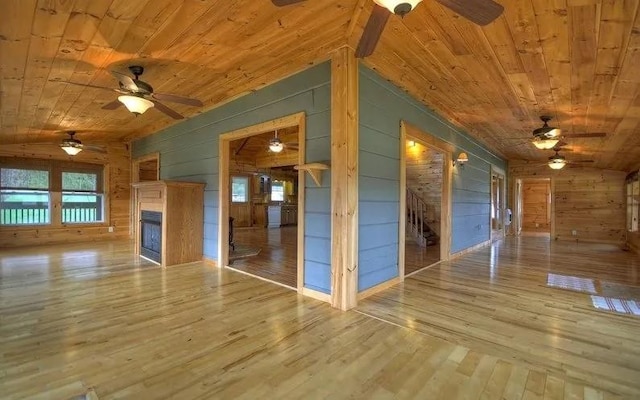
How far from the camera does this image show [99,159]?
24.6 ft

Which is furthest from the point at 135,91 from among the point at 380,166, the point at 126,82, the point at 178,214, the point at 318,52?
the point at 380,166

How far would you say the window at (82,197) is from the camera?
23.4ft

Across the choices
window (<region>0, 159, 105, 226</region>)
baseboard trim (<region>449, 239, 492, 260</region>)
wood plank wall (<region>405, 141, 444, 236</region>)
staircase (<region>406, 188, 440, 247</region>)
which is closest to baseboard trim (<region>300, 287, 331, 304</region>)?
baseboard trim (<region>449, 239, 492, 260</region>)

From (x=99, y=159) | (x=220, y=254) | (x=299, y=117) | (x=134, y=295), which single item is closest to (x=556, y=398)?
(x=299, y=117)

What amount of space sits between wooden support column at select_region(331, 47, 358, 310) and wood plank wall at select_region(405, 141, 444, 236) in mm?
3353

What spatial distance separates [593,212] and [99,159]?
43.3 ft

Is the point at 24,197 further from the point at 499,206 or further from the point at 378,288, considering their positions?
the point at 499,206

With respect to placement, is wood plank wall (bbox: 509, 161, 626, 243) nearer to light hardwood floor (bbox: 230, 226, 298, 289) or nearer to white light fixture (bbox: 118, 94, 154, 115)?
light hardwood floor (bbox: 230, 226, 298, 289)

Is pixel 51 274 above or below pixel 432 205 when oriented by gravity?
below

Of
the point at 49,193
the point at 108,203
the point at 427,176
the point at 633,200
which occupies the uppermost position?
the point at 427,176

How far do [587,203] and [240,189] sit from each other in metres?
10.7

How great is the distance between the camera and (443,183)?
5.41 metres

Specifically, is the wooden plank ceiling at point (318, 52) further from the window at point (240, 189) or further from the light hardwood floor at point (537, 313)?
the window at point (240, 189)

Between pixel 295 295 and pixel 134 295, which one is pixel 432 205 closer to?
pixel 295 295
